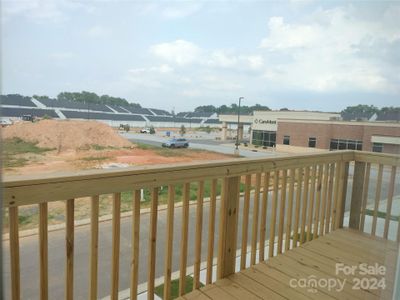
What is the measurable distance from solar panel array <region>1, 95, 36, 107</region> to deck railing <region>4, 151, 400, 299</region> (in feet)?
0.81

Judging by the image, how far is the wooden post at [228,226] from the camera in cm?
169

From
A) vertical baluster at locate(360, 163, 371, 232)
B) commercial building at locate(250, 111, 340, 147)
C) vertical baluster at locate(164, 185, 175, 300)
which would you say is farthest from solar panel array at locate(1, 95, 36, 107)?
vertical baluster at locate(360, 163, 371, 232)

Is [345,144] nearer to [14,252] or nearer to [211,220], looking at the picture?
[211,220]

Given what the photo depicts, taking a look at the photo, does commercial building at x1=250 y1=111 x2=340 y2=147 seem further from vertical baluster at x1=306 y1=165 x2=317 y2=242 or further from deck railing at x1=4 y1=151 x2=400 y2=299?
vertical baluster at x1=306 y1=165 x2=317 y2=242

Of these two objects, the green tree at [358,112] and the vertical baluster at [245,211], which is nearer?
the green tree at [358,112]

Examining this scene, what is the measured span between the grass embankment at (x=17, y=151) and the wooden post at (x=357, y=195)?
2.43 m

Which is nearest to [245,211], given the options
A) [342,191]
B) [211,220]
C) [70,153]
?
[211,220]

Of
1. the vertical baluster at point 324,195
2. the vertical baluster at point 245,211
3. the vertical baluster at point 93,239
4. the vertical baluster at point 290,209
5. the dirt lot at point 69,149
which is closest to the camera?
the dirt lot at point 69,149

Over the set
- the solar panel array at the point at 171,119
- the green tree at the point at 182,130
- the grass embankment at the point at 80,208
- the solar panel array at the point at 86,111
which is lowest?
the grass embankment at the point at 80,208

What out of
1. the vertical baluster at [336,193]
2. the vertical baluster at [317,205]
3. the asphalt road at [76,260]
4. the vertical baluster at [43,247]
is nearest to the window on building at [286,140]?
the asphalt road at [76,260]

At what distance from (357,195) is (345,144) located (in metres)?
1.37

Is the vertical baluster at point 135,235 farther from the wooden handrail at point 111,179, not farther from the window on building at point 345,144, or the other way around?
the window on building at point 345,144

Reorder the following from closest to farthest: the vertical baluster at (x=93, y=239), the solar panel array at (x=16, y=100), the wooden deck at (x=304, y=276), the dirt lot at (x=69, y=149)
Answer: the solar panel array at (x=16, y=100)
the dirt lot at (x=69, y=149)
the vertical baluster at (x=93, y=239)
the wooden deck at (x=304, y=276)

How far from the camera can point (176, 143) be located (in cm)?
128
